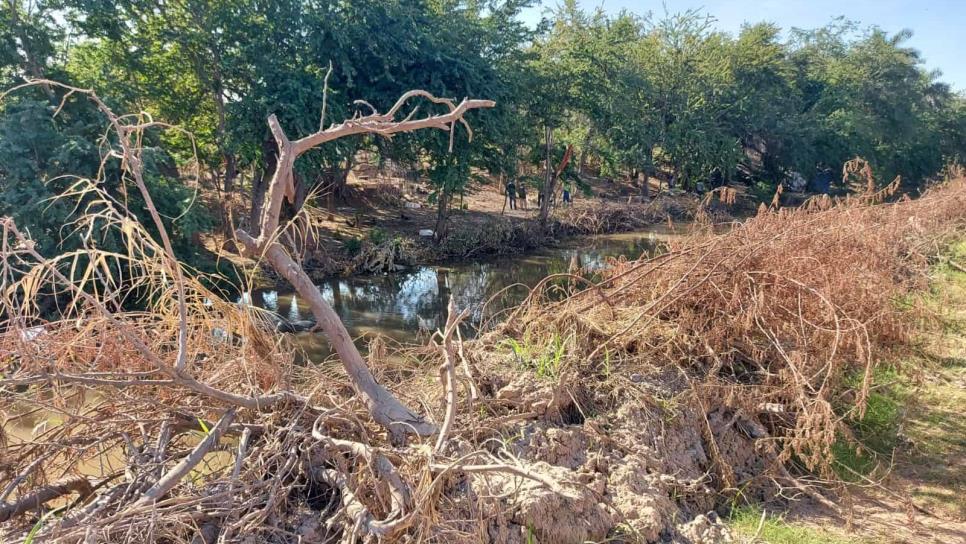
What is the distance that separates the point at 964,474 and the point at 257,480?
15.2 feet

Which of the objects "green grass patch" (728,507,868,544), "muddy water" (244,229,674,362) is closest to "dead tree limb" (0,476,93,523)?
"green grass patch" (728,507,868,544)

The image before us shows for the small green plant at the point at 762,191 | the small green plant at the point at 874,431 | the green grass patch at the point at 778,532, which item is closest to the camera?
the green grass patch at the point at 778,532

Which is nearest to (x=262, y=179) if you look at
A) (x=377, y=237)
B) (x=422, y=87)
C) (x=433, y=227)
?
(x=377, y=237)

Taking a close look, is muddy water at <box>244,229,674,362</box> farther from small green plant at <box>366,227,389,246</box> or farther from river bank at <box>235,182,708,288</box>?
small green plant at <box>366,227,389,246</box>

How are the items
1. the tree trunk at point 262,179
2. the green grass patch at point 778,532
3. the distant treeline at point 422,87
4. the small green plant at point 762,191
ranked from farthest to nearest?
the small green plant at point 762,191 → the tree trunk at point 262,179 → the distant treeline at point 422,87 → the green grass patch at point 778,532

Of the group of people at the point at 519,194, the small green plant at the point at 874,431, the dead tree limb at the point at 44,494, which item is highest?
the group of people at the point at 519,194

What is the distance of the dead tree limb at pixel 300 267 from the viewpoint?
2.47m

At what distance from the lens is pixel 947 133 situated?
29719 millimetres

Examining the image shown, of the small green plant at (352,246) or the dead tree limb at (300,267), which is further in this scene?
the small green plant at (352,246)

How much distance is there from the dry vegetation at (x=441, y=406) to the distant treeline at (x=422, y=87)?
1.00 metres

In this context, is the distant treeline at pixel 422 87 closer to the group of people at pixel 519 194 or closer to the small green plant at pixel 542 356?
the group of people at pixel 519 194

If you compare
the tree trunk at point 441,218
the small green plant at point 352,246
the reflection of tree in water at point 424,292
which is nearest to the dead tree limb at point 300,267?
the reflection of tree in water at point 424,292

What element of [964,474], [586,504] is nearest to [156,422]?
[586,504]

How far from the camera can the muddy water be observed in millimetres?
10234
